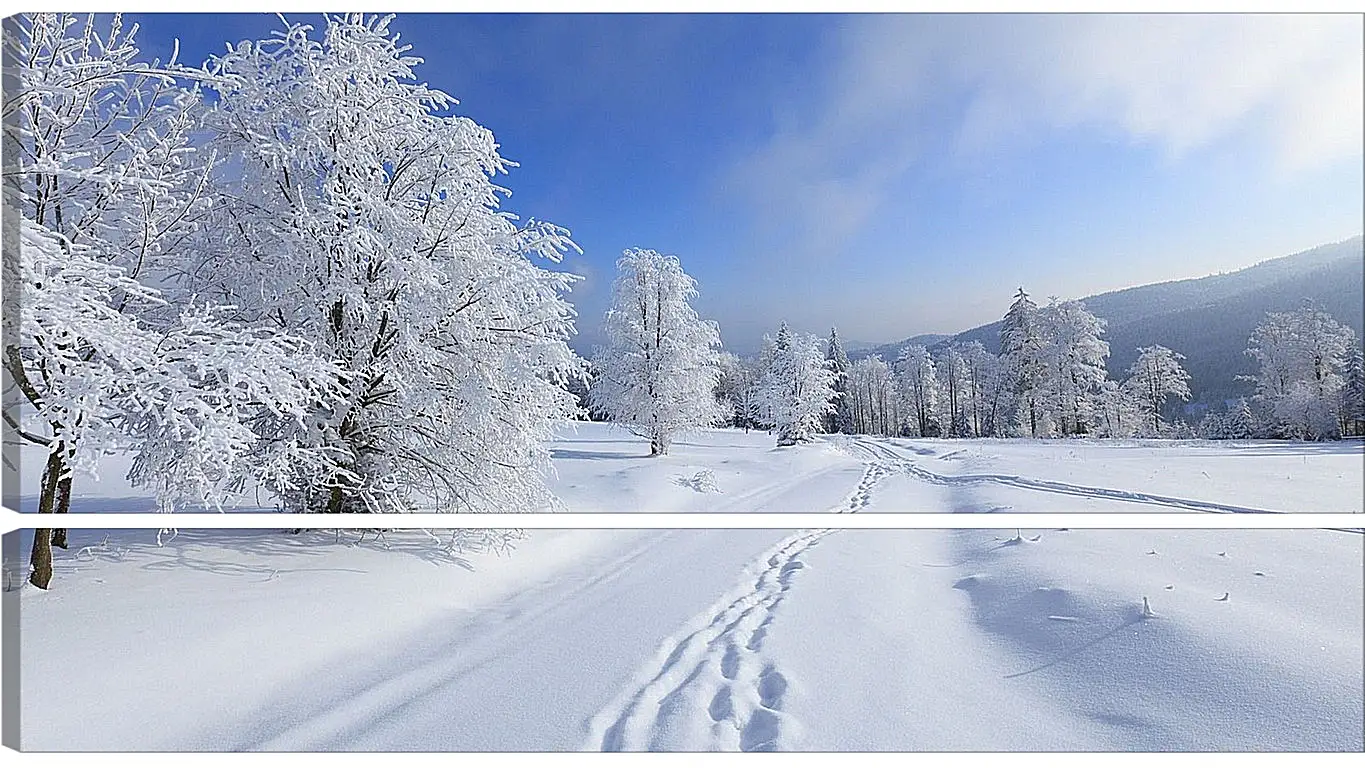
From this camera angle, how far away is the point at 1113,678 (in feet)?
5.29

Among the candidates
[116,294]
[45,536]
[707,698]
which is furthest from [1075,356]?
[45,536]

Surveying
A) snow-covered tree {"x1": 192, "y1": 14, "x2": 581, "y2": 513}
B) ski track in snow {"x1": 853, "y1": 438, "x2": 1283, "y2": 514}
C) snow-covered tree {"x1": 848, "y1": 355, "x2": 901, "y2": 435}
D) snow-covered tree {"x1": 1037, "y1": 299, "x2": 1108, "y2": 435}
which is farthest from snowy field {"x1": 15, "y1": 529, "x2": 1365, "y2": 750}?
snow-covered tree {"x1": 848, "y1": 355, "x2": 901, "y2": 435}

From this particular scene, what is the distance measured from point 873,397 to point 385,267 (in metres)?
2.16

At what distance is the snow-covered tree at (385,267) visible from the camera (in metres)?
2.78

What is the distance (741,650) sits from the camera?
1941mm

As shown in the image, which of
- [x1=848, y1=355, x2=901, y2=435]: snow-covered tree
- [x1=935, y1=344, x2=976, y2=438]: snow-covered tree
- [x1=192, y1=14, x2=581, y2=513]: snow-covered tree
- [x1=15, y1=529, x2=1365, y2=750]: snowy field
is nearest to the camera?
[x1=15, y1=529, x2=1365, y2=750]: snowy field

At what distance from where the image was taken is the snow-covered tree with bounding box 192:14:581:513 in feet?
9.12

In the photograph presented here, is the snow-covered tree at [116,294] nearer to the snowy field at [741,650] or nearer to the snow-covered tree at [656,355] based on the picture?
the snowy field at [741,650]

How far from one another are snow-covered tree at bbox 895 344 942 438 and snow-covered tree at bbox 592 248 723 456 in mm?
801

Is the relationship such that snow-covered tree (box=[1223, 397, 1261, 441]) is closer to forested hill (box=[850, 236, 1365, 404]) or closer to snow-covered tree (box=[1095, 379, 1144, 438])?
forested hill (box=[850, 236, 1365, 404])

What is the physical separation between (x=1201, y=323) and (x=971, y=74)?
3.93 feet

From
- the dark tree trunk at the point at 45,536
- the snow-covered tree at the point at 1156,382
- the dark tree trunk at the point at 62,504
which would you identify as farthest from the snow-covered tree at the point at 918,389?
the dark tree trunk at the point at 62,504

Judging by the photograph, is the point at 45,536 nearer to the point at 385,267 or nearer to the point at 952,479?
the point at 385,267
